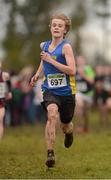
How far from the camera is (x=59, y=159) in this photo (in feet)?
35.1

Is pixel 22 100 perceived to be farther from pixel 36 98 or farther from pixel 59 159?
pixel 59 159

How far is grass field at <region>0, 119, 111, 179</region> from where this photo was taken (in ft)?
28.5

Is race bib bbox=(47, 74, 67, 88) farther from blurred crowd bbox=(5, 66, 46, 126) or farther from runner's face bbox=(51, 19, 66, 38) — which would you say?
blurred crowd bbox=(5, 66, 46, 126)

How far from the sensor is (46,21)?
1505 inches

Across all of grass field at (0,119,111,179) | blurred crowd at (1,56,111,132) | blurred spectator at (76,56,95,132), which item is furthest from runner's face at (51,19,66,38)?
blurred crowd at (1,56,111,132)

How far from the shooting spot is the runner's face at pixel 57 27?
945 cm

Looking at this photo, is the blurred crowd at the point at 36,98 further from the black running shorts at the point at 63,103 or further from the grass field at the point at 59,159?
the black running shorts at the point at 63,103

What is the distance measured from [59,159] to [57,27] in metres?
2.37

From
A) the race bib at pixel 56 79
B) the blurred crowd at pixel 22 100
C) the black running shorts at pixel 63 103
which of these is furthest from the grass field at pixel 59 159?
the blurred crowd at pixel 22 100

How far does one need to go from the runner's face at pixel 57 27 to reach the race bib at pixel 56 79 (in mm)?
581

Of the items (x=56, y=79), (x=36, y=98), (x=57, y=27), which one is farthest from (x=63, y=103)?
(x=36, y=98)

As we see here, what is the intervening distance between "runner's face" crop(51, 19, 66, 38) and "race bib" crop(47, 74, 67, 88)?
0.58 meters

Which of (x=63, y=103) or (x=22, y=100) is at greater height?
(x=63, y=103)

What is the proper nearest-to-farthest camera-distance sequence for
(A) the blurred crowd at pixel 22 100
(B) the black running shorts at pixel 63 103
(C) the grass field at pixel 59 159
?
(C) the grass field at pixel 59 159 → (B) the black running shorts at pixel 63 103 → (A) the blurred crowd at pixel 22 100
